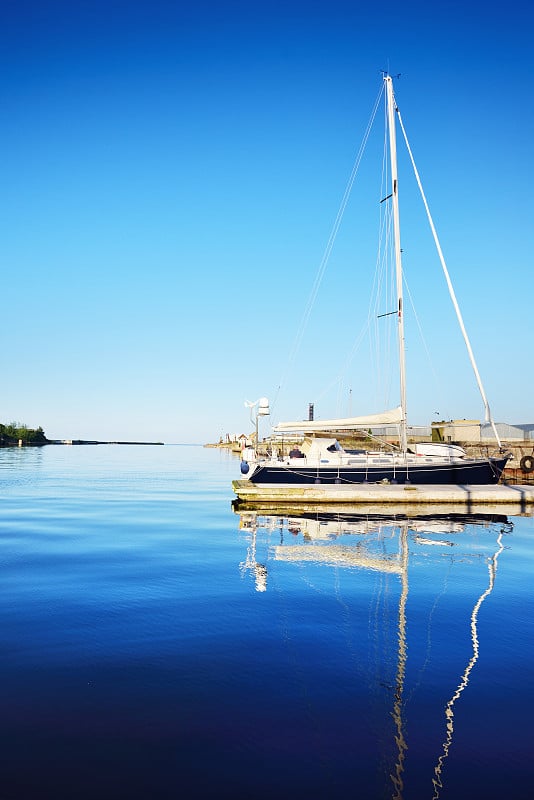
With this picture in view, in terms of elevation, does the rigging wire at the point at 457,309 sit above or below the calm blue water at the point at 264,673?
above

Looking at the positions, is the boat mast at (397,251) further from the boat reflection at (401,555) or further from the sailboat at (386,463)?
the boat reflection at (401,555)

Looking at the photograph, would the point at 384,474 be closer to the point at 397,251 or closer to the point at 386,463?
the point at 386,463

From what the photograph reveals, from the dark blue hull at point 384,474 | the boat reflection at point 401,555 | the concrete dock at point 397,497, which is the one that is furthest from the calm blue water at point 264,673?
the dark blue hull at point 384,474

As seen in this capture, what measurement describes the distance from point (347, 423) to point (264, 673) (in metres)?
29.8

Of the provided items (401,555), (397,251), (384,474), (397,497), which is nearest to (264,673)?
(401,555)

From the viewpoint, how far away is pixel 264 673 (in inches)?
341

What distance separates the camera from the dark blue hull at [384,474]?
35.8 metres

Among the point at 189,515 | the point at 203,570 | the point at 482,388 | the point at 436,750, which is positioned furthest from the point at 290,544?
the point at 482,388

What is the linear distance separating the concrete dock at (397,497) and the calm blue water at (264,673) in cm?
1310

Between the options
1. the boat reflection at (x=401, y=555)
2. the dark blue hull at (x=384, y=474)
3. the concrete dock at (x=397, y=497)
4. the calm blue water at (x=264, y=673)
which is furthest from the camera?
the dark blue hull at (x=384, y=474)

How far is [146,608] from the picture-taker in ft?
39.6

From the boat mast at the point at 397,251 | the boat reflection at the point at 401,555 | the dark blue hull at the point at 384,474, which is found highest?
the boat mast at the point at 397,251

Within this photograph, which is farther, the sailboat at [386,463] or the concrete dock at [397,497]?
the sailboat at [386,463]

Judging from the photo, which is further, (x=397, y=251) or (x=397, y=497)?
(x=397, y=251)
